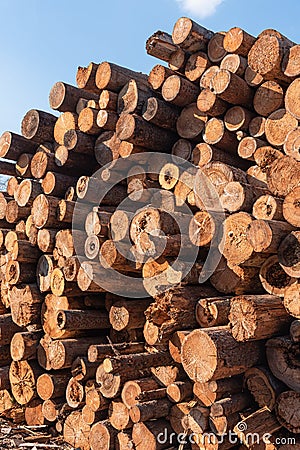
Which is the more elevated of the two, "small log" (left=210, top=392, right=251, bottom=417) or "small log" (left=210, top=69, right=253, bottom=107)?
"small log" (left=210, top=69, right=253, bottom=107)

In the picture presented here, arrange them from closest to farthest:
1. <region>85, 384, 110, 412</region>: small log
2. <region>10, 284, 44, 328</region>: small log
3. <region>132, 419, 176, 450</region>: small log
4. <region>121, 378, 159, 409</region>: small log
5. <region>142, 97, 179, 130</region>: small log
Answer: <region>132, 419, 176, 450</region>: small log, <region>121, 378, 159, 409</region>: small log, <region>85, 384, 110, 412</region>: small log, <region>142, 97, 179, 130</region>: small log, <region>10, 284, 44, 328</region>: small log

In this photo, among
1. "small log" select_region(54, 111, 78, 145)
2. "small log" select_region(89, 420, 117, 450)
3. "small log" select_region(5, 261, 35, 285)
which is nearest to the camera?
"small log" select_region(89, 420, 117, 450)

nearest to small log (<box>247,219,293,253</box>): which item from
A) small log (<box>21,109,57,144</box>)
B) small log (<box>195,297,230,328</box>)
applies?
small log (<box>195,297,230,328</box>)

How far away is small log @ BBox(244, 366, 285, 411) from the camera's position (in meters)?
3.50

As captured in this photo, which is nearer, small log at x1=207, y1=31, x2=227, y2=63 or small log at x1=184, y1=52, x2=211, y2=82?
small log at x1=207, y1=31, x2=227, y2=63

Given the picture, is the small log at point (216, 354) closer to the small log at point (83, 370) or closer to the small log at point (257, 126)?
the small log at point (83, 370)

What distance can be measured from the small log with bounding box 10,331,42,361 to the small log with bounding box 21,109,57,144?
2544 millimetres

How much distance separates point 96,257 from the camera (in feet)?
15.1

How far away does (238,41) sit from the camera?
15.0ft

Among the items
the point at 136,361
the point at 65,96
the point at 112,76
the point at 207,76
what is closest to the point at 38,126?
the point at 65,96

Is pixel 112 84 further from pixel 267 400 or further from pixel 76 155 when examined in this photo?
pixel 267 400

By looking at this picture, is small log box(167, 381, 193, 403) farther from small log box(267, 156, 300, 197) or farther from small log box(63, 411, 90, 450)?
small log box(267, 156, 300, 197)

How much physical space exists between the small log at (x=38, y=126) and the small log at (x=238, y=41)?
8.49ft

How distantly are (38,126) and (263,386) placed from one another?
13.9 feet
